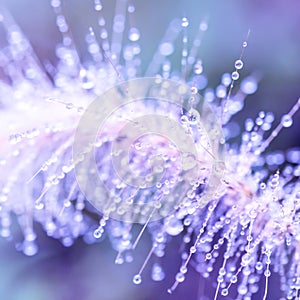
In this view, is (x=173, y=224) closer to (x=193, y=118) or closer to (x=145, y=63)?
(x=193, y=118)

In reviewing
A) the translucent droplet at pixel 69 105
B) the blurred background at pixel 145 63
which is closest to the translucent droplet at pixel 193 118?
the translucent droplet at pixel 69 105

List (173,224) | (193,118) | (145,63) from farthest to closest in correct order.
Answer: (145,63), (173,224), (193,118)

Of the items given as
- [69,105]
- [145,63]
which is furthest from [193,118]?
[145,63]

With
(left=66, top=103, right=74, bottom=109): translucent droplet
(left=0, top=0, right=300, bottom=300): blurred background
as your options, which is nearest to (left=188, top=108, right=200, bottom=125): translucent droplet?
(left=66, top=103, right=74, bottom=109): translucent droplet

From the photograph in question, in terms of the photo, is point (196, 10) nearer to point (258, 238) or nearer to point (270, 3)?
point (270, 3)

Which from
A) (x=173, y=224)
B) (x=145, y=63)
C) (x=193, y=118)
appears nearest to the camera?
(x=193, y=118)

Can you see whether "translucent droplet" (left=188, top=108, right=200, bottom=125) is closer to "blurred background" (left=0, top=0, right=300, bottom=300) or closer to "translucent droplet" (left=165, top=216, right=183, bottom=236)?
"translucent droplet" (left=165, top=216, right=183, bottom=236)

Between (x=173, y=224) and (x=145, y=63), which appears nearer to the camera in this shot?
(x=173, y=224)

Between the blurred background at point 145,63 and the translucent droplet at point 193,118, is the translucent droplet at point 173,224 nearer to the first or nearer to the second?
the translucent droplet at point 193,118

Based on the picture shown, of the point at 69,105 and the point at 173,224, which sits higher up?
the point at 69,105
